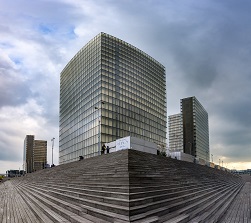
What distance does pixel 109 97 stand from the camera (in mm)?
72688

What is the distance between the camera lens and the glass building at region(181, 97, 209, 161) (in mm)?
170250

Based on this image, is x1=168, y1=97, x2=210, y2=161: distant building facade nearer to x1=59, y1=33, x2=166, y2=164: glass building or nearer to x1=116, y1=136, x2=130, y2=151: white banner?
x1=59, y1=33, x2=166, y2=164: glass building

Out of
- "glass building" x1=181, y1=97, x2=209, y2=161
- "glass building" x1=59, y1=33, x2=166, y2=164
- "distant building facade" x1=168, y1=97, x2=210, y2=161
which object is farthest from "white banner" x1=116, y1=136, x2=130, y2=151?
"glass building" x1=181, y1=97, x2=209, y2=161

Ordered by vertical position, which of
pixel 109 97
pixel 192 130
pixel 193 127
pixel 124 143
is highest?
pixel 109 97

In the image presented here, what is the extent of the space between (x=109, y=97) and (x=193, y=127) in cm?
11116

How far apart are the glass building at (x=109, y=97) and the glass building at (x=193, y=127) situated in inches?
3046

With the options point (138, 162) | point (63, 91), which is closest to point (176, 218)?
point (138, 162)

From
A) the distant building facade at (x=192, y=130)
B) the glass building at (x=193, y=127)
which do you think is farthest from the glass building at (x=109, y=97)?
the distant building facade at (x=192, y=130)

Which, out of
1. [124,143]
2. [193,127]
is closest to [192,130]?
[193,127]

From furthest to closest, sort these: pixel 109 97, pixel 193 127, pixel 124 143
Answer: pixel 193 127 < pixel 109 97 < pixel 124 143

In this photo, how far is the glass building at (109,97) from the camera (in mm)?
72125

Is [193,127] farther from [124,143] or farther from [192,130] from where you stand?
[124,143]

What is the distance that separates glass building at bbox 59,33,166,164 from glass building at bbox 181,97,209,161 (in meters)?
77.4

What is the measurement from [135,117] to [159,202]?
228 feet
